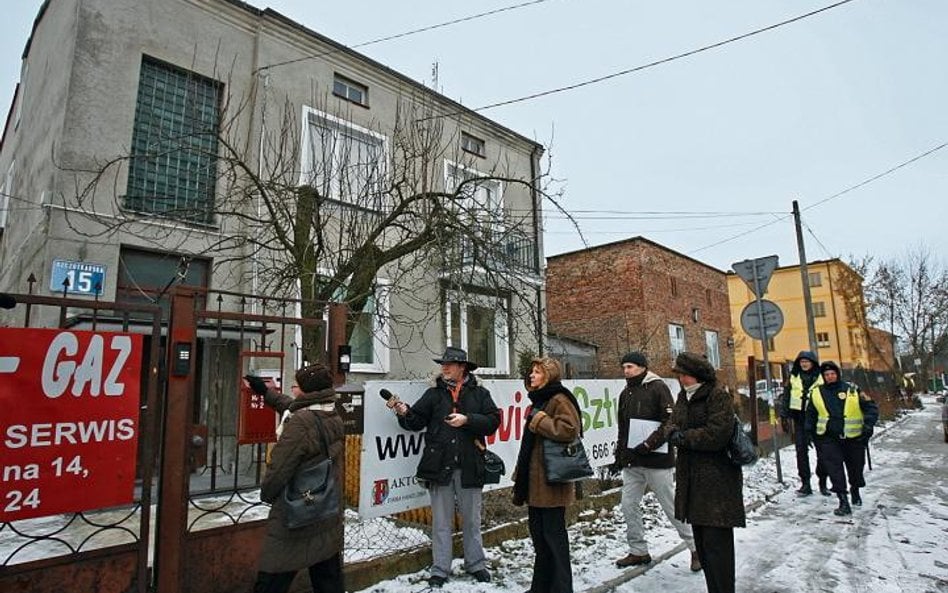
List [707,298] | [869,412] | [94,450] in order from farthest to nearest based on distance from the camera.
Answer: [707,298], [869,412], [94,450]

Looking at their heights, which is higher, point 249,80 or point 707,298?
point 249,80

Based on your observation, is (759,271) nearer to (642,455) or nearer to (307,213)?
(642,455)

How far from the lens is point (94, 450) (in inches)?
130

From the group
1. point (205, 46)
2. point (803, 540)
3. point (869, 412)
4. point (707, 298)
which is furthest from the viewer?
point (707, 298)

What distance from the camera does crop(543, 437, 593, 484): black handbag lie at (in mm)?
3820

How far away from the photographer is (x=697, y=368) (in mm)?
3957

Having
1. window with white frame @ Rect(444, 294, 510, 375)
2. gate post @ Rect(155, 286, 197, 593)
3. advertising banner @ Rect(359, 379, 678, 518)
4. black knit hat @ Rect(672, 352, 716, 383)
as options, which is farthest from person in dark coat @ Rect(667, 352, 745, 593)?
window with white frame @ Rect(444, 294, 510, 375)

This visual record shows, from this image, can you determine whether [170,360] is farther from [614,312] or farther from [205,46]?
[614,312]

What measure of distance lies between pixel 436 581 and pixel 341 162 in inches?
256

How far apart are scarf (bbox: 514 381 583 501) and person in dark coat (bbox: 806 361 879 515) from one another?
4946 mm

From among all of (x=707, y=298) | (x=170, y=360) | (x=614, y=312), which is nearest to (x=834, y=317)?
(x=707, y=298)

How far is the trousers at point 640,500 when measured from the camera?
483cm

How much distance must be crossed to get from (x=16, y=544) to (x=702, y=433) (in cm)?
A: 614

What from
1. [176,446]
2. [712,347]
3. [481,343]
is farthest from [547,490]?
[712,347]
